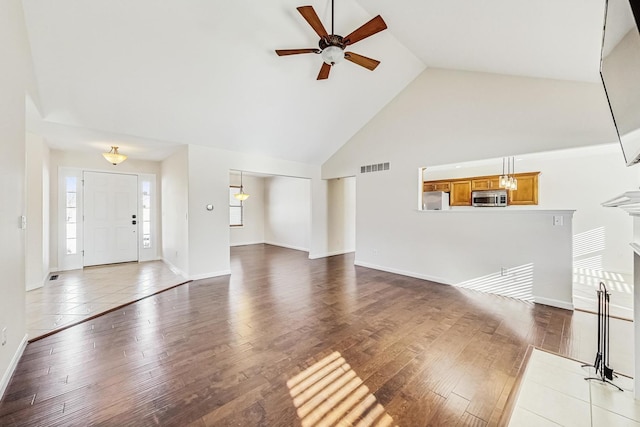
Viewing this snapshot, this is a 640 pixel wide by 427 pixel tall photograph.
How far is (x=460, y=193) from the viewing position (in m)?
7.14

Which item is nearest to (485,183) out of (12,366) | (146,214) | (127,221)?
(12,366)

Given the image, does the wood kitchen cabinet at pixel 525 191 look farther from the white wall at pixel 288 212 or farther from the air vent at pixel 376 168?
the white wall at pixel 288 212

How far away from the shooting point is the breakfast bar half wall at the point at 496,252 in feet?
11.6

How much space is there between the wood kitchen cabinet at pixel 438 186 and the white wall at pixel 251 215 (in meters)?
5.88

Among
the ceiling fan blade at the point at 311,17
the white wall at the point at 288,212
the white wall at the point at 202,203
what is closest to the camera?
the ceiling fan blade at the point at 311,17

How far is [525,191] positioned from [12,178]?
8.40 metres

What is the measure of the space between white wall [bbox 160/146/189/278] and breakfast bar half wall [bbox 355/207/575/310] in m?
4.18

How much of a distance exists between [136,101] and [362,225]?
15.3 feet

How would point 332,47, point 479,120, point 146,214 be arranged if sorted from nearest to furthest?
point 332,47, point 479,120, point 146,214

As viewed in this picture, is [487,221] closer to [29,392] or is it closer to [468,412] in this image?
[468,412]

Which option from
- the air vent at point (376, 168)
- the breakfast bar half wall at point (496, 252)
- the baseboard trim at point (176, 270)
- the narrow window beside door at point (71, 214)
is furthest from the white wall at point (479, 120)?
the narrow window beside door at point (71, 214)

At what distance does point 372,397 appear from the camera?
1861 mm

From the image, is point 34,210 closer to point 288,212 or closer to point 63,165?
point 63,165

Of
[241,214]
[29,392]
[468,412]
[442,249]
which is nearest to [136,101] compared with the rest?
[29,392]
